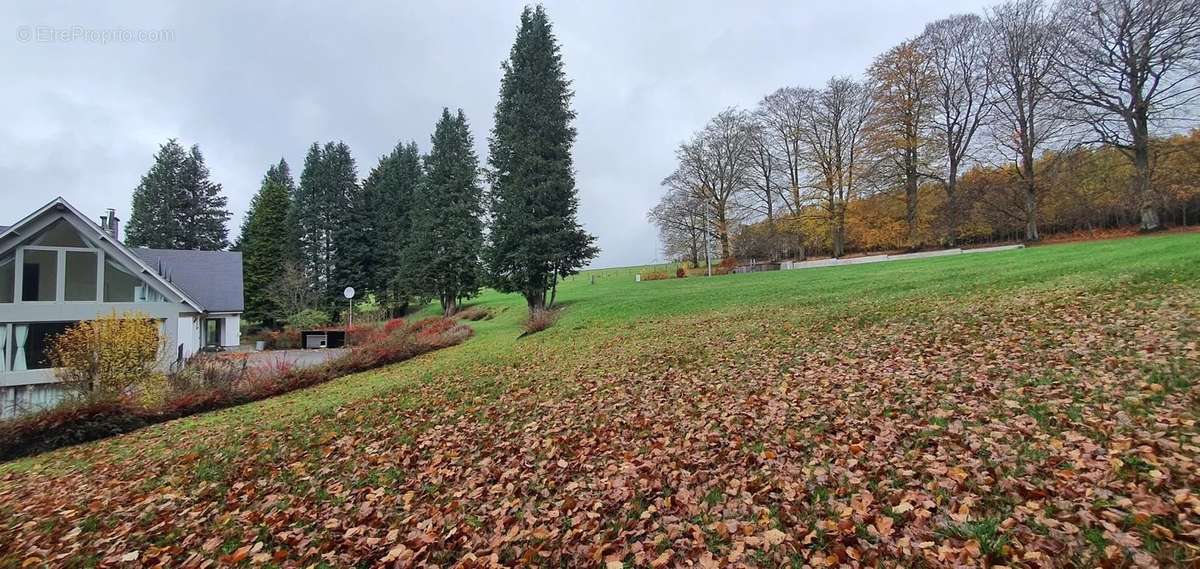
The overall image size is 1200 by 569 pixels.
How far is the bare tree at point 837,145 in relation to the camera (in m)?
33.9

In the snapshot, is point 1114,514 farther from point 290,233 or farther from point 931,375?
point 290,233

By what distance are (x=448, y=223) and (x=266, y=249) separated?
1648 cm

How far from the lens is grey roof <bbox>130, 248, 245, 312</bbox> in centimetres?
2642

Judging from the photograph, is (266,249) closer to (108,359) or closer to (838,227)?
(108,359)

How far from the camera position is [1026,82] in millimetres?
26984

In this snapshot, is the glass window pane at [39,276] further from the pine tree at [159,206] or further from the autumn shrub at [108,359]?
the pine tree at [159,206]

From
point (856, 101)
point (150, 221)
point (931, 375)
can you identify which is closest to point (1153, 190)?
point (856, 101)

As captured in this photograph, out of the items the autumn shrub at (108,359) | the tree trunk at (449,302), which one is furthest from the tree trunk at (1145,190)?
the autumn shrub at (108,359)

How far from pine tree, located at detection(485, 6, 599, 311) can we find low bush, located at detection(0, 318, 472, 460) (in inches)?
224

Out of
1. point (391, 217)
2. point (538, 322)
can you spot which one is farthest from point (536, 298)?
point (391, 217)

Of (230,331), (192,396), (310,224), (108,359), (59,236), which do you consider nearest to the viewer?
(192,396)

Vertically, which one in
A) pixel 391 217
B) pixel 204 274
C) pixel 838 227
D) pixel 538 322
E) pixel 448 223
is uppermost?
pixel 391 217

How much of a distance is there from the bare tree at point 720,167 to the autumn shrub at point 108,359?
3605 centimetres

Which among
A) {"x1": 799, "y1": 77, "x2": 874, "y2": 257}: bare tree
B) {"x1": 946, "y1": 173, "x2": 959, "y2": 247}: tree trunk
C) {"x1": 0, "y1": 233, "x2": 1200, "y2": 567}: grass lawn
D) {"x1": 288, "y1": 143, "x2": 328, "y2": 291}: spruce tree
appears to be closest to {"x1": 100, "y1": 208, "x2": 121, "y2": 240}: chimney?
{"x1": 288, "y1": 143, "x2": 328, "y2": 291}: spruce tree
